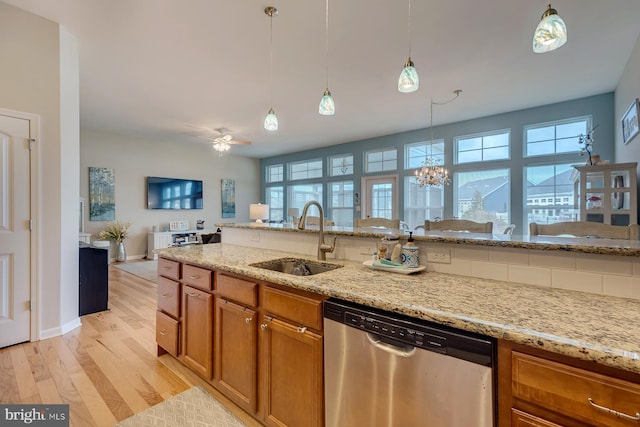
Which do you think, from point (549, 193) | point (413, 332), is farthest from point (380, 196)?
point (413, 332)

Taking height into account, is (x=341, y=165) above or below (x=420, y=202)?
above

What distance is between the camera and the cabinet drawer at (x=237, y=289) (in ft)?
5.25

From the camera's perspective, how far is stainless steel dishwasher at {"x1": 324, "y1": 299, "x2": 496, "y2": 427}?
91 cm

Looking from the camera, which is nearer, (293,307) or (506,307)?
(506,307)

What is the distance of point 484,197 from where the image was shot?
5609 mm

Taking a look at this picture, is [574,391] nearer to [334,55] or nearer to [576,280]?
[576,280]

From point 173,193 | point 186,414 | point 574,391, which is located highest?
point 173,193

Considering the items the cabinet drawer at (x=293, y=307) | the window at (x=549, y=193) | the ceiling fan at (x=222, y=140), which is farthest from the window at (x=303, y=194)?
the cabinet drawer at (x=293, y=307)

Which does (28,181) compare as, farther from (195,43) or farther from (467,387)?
(467,387)

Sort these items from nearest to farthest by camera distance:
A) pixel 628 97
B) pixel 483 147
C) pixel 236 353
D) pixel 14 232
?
1. pixel 236 353
2. pixel 14 232
3. pixel 628 97
4. pixel 483 147

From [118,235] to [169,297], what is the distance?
5.14 m

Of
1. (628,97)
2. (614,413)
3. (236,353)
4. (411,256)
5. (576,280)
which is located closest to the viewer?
(614,413)

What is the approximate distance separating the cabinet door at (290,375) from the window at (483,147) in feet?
17.9

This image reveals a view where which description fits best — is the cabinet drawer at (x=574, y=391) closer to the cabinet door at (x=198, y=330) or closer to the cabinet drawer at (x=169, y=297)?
the cabinet door at (x=198, y=330)
